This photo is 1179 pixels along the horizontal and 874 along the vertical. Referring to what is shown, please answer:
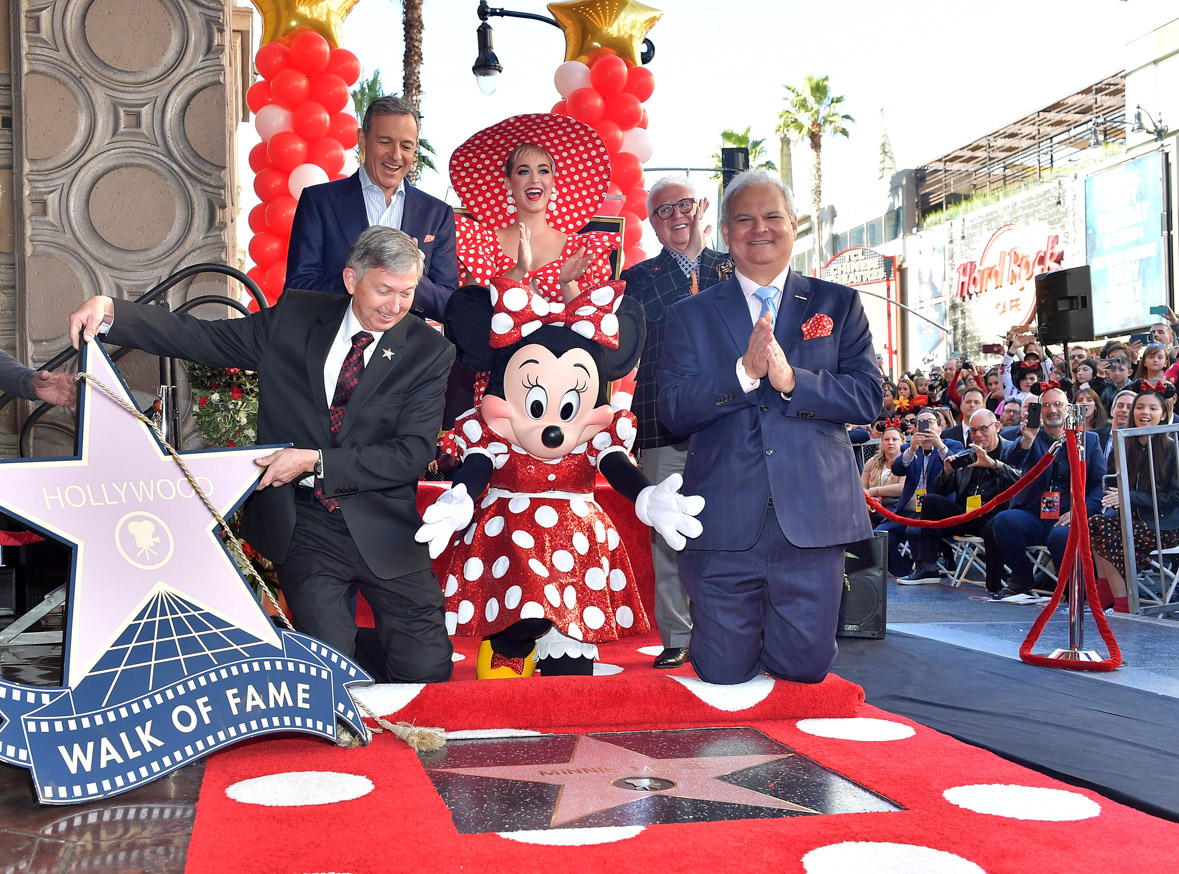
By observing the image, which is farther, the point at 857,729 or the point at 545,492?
the point at 545,492

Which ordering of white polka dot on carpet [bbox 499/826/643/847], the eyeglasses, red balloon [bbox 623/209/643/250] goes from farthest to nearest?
red balloon [bbox 623/209/643/250], the eyeglasses, white polka dot on carpet [bbox 499/826/643/847]

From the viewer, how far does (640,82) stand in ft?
28.7

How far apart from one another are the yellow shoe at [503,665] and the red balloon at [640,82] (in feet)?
20.3

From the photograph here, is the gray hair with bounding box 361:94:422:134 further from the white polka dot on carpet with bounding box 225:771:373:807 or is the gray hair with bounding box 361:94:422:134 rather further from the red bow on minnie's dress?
the white polka dot on carpet with bounding box 225:771:373:807

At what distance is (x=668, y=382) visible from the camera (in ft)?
12.1

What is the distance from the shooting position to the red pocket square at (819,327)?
349 cm

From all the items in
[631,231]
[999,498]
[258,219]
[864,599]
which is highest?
[258,219]

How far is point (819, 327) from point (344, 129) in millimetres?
5784

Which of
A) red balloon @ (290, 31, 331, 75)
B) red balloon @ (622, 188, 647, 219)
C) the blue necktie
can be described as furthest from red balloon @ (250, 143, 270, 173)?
the blue necktie

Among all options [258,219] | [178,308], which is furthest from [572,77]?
[178,308]

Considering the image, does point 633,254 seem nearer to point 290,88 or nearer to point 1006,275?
point 290,88

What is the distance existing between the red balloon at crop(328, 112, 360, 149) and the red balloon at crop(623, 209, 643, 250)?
219cm

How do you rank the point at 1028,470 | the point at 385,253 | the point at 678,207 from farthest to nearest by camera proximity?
the point at 1028,470 → the point at 678,207 → the point at 385,253

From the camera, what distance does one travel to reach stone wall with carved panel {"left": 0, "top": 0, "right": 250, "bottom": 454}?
5223mm
